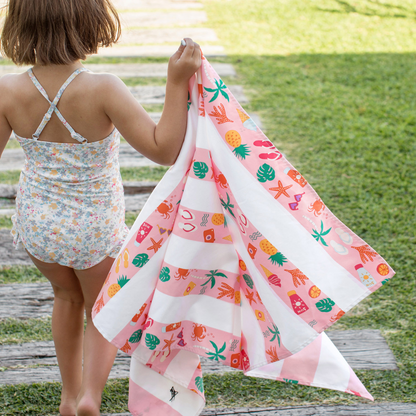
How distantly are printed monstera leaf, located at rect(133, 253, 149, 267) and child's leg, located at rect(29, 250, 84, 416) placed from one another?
284 mm

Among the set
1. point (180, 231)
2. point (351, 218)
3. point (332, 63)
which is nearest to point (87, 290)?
point (180, 231)

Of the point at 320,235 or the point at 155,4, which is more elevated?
the point at 320,235

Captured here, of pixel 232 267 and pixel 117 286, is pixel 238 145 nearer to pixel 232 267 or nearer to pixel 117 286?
pixel 232 267

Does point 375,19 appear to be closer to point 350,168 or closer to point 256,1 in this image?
point 256,1

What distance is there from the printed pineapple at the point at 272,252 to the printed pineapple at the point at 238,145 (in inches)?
9.1

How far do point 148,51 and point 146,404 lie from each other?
4476 millimetres

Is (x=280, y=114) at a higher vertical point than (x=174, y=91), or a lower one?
lower

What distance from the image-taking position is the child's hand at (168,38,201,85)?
117 centimetres

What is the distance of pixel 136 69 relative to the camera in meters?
4.79

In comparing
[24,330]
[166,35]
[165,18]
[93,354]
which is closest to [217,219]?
[93,354]

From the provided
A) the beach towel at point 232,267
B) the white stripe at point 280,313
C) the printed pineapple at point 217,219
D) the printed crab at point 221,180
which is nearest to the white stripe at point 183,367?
the beach towel at point 232,267

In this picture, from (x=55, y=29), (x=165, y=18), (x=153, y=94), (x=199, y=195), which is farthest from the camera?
(x=165, y=18)

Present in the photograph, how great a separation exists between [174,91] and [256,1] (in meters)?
6.21

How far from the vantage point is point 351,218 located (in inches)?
107
